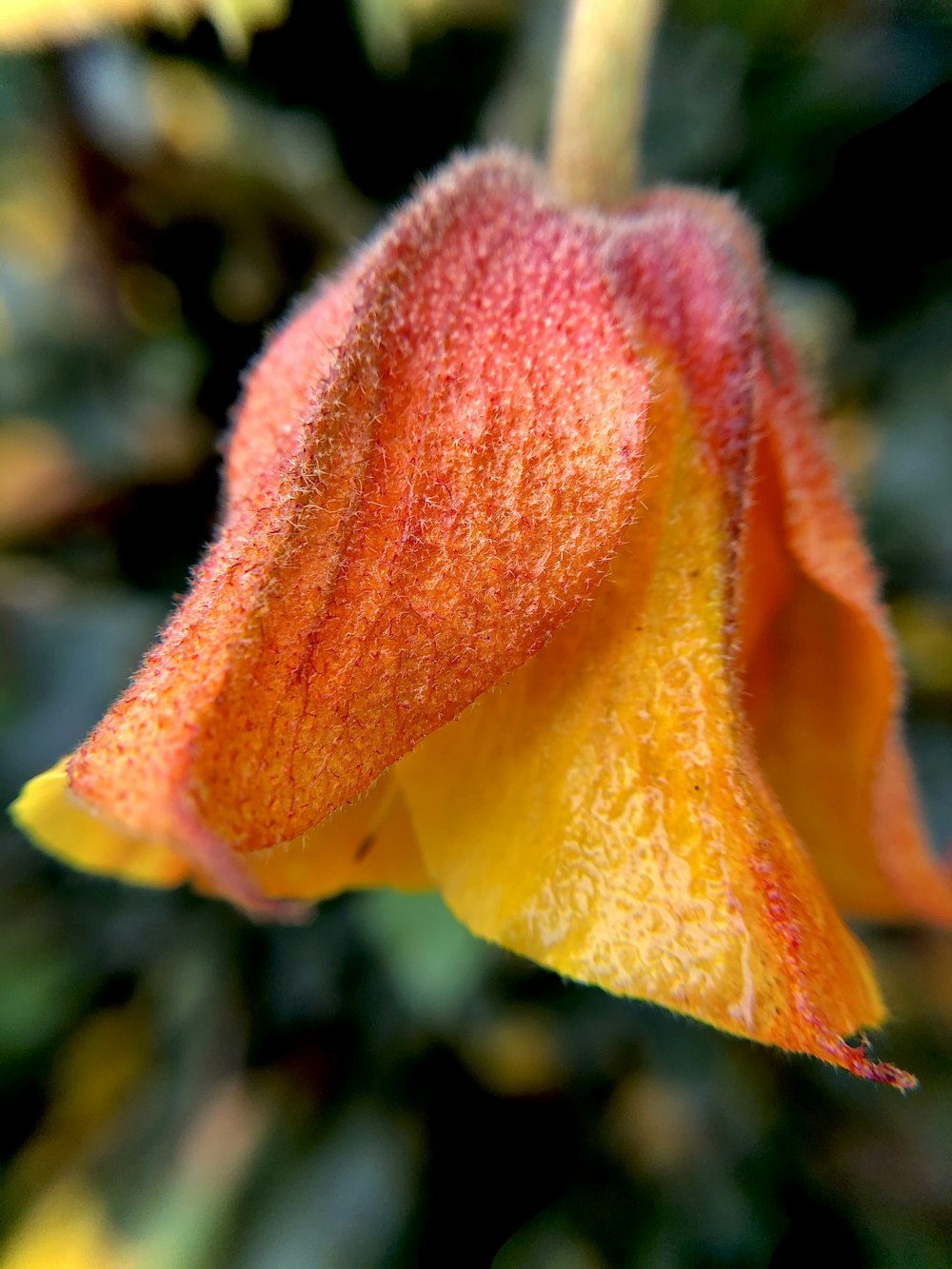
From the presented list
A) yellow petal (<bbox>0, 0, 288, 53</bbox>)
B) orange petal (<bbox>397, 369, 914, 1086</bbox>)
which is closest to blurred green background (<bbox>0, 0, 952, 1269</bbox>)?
yellow petal (<bbox>0, 0, 288, 53</bbox>)

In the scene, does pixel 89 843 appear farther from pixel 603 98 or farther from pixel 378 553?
pixel 603 98

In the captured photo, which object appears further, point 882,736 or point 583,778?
point 882,736

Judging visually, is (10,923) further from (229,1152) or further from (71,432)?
(71,432)

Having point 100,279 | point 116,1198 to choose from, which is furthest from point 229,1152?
point 100,279

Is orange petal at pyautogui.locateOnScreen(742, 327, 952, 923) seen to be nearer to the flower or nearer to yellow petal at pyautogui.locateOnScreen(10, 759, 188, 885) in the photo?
the flower

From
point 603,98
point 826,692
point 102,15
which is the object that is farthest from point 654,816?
point 102,15

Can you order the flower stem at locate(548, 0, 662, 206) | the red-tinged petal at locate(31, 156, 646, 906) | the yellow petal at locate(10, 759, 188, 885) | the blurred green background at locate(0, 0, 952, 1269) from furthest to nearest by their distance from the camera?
1. the blurred green background at locate(0, 0, 952, 1269)
2. the flower stem at locate(548, 0, 662, 206)
3. the yellow petal at locate(10, 759, 188, 885)
4. the red-tinged petal at locate(31, 156, 646, 906)

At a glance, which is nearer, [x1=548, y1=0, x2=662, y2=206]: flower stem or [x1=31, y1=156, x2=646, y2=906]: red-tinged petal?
[x1=31, y1=156, x2=646, y2=906]: red-tinged petal

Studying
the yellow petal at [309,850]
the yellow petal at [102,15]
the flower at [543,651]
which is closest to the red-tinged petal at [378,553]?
the flower at [543,651]
